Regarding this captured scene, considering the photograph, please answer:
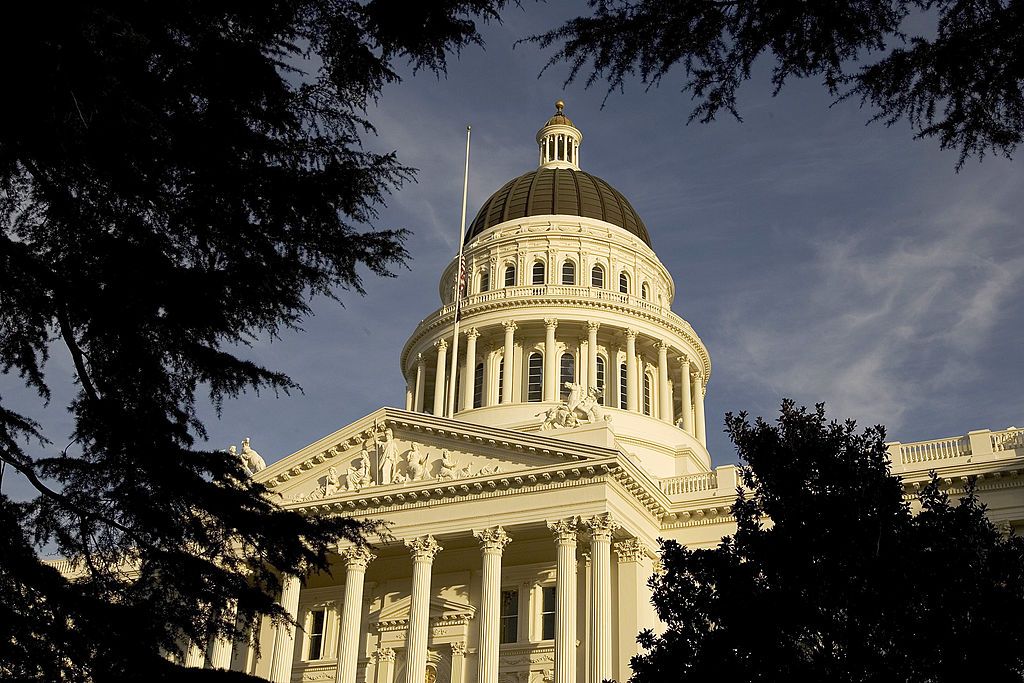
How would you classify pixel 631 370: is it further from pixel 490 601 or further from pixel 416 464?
pixel 490 601

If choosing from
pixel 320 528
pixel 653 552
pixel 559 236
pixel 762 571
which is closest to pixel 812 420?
pixel 762 571

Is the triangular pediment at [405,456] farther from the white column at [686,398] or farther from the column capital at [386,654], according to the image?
the white column at [686,398]

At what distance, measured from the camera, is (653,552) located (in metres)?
38.4

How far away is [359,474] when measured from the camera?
39656 mm

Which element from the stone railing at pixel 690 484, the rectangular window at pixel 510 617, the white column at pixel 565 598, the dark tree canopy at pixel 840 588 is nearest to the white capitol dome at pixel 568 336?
the stone railing at pixel 690 484

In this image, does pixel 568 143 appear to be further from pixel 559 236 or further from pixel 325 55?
pixel 325 55

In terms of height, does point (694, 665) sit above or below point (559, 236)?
below

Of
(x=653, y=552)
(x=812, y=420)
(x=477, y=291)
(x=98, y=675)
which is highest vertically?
(x=477, y=291)

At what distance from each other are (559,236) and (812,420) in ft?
138

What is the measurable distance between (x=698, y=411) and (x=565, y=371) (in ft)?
25.6

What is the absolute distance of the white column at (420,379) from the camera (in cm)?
5906

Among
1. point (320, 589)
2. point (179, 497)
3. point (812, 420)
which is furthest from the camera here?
point (320, 589)

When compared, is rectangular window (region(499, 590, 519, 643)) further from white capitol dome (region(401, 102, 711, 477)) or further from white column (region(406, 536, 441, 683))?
white capitol dome (region(401, 102, 711, 477))

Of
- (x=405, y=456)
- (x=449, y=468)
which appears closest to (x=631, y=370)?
(x=405, y=456)
